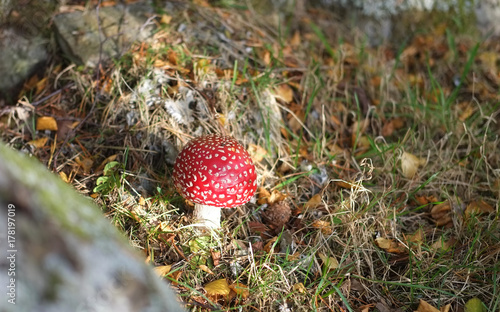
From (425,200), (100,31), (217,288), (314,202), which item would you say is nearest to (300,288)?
(217,288)

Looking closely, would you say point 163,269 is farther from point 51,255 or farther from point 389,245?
point 389,245

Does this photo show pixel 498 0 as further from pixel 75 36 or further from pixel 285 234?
pixel 75 36

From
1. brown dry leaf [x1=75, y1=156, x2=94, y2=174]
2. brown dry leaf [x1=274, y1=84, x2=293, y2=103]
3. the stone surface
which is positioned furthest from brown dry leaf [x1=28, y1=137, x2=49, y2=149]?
brown dry leaf [x1=274, y1=84, x2=293, y2=103]

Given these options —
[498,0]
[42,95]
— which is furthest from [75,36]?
[498,0]

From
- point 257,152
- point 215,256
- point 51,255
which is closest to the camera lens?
point 51,255

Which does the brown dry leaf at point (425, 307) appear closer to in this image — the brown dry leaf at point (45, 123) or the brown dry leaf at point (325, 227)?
the brown dry leaf at point (325, 227)
